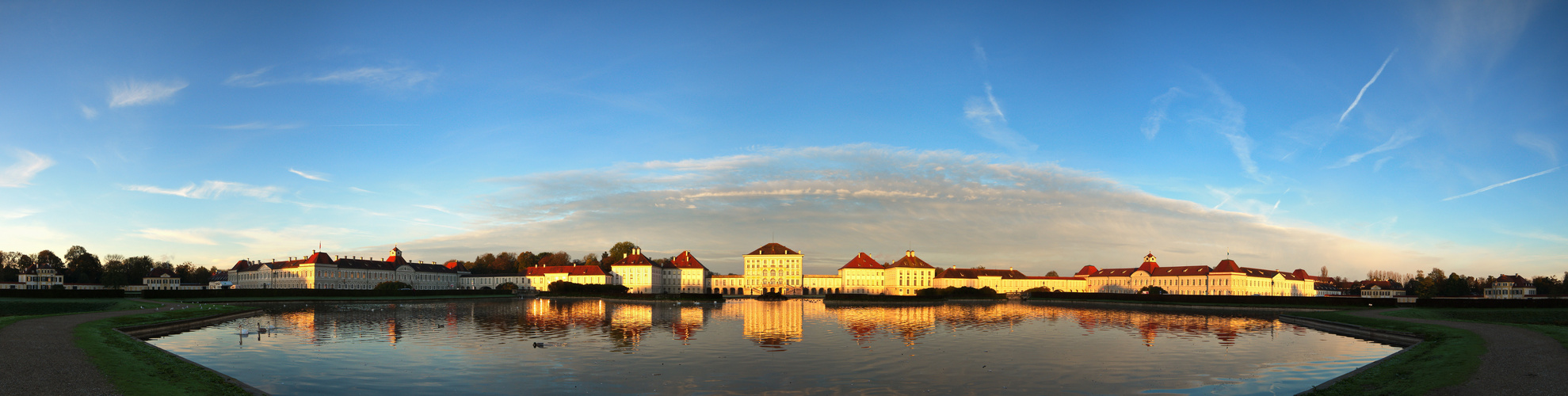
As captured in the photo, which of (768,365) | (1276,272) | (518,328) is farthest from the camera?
(1276,272)

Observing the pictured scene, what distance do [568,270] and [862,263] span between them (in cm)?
5140

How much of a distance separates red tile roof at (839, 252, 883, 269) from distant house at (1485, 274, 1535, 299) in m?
100

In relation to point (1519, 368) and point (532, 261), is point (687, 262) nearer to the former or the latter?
point (532, 261)

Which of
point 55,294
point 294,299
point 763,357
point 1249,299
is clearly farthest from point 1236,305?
point 55,294

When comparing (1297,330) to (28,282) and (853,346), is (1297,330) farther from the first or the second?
(28,282)

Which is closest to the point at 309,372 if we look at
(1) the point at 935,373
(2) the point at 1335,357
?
(1) the point at 935,373

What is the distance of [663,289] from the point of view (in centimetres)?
15188

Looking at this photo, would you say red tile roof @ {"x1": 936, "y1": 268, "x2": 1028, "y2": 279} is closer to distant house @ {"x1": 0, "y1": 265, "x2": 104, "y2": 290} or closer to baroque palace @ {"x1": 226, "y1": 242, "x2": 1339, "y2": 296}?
baroque palace @ {"x1": 226, "y1": 242, "x2": 1339, "y2": 296}

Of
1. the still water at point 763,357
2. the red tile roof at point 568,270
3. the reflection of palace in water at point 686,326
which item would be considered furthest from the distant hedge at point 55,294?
the red tile roof at point 568,270

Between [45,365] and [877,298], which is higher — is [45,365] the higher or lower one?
the higher one

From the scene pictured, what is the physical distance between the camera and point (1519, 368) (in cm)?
1823

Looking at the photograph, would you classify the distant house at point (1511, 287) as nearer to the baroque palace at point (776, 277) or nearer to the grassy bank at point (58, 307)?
the baroque palace at point (776, 277)

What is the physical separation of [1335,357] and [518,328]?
103 ft

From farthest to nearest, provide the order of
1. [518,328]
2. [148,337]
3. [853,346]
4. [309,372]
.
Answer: [518,328] → [148,337] → [853,346] → [309,372]
